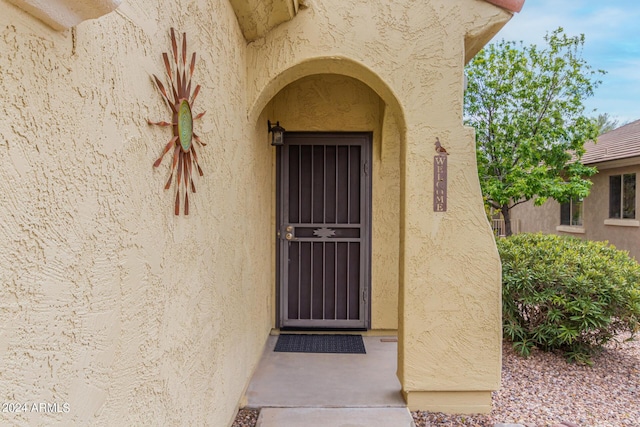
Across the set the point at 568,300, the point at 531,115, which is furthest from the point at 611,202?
the point at 568,300

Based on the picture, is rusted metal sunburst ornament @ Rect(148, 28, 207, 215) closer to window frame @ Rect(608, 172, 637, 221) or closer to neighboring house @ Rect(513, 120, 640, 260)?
neighboring house @ Rect(513, 120, 640, 260)

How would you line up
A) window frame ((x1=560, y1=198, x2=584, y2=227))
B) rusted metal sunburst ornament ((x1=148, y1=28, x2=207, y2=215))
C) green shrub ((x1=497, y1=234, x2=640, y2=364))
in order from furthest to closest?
window frame ((x1=560, y1=198, x2=584, y2=227))
green shrub ((x1=497, y1=234, x2=640, y2=364))
rusted metal sunburst ornament ((x1=148, y1=28, x2=207, y2=215))

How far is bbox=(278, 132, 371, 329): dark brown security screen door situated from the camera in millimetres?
6117

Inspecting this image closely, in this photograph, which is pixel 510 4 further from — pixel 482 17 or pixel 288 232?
pixel 288 232

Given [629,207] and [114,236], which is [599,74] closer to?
[629,207]

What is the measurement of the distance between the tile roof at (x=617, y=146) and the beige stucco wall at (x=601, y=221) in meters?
0.43

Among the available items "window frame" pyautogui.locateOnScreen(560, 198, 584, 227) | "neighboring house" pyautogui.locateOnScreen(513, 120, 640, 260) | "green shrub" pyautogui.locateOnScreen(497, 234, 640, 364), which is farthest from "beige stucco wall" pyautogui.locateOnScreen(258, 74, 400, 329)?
"window frame" pyautogui.locateOnScreen(560, 198, 584, 227)

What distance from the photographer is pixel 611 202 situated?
13.1 m

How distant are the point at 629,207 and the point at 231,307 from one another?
1352 centimetres

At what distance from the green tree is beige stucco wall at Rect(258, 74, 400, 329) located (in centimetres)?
601

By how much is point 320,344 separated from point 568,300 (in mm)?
3399

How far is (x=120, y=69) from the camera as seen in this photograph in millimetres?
1582

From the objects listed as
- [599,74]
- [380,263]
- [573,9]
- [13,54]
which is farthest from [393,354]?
[573,9]

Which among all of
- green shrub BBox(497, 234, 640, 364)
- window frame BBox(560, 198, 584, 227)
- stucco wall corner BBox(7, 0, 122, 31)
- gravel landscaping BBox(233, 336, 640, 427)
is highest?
stucco wall corner BBox(7, 0, 122, 31)
